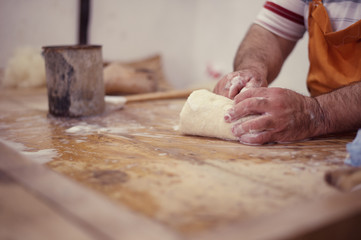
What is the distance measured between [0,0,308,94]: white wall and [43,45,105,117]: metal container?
1.62 m

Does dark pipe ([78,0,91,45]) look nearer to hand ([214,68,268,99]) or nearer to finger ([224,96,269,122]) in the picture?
hand ([214,68,268,99])

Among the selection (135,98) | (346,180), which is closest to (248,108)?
(346,180)

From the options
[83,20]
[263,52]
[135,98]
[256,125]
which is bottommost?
[135,98]

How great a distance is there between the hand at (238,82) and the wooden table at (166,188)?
9.7 inches

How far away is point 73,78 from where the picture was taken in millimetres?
1519

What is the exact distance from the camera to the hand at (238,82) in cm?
137

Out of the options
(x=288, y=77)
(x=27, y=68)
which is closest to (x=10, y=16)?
(x=27, y=68)

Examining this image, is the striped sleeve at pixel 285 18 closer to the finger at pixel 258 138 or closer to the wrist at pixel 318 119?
the wrist at pixel 318 119

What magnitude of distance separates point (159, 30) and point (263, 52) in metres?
2.21

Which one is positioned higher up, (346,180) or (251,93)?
(251,93)

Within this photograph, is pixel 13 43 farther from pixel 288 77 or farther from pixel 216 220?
pixel 216 220

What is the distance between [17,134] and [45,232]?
0.83 metres

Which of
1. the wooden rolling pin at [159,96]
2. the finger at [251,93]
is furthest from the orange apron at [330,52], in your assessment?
the wooden rolling pin at [159,96]

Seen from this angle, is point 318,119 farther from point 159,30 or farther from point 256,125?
point 159,30
